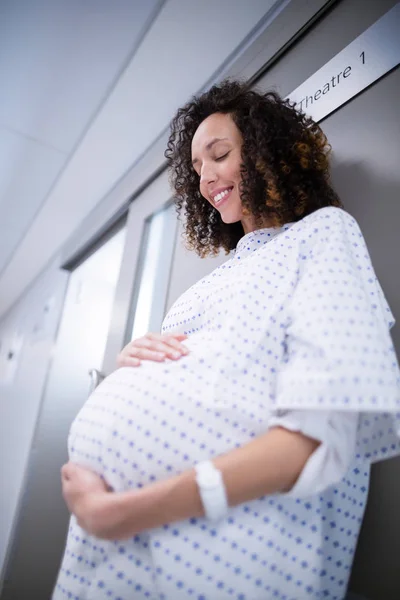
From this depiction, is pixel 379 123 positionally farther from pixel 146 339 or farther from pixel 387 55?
pixel 146 339

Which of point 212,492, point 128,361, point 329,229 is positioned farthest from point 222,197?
point 212,492

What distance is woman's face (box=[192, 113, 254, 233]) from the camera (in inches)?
37.3

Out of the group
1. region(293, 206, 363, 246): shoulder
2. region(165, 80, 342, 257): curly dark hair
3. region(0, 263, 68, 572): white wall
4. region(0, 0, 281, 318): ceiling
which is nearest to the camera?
region(293, 206, 363, 246): shoulder

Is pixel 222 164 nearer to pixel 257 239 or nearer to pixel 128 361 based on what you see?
pixel 257 239

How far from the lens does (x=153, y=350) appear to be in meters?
0.69

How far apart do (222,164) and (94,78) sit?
115 cm

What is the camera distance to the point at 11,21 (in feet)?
4.85

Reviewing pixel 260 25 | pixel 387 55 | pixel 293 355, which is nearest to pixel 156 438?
pixel 293 355

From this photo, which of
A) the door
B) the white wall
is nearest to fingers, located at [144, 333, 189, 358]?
the door

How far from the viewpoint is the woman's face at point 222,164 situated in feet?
3.11

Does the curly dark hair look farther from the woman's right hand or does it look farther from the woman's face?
the woman's right hand

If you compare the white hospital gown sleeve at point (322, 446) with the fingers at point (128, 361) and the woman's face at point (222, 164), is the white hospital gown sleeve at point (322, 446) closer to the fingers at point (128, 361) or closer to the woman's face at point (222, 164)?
the fingers at point (128, 361)

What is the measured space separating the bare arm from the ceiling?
5.10 feet

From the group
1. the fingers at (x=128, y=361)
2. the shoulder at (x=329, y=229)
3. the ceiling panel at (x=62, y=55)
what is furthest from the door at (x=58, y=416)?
the shoulder at (x=329, y=229)
